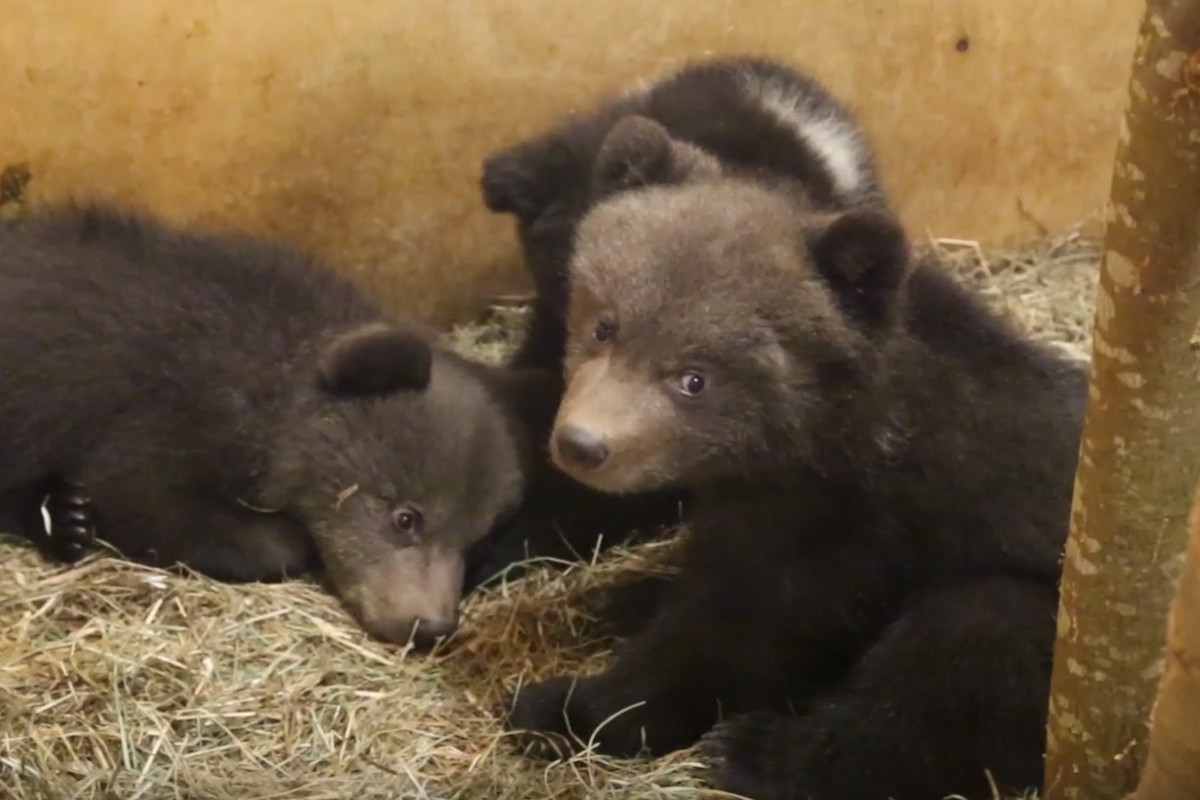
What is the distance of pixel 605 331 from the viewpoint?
3.80m

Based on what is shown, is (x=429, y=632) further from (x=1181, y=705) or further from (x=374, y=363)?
(x=1181, y=705)

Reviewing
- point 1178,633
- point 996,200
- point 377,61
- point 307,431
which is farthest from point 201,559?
point 996,200

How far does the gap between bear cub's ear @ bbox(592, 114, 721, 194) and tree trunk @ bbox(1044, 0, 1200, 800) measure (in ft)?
5.39

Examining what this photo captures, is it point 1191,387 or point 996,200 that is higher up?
point 1191,387

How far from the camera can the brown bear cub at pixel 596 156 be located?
4.93 meters

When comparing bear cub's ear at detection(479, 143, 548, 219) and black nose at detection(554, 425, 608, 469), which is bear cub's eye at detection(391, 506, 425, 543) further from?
bear cub's ear at detection(479, 143, 548, 219)

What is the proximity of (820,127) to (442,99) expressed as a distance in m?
1.43

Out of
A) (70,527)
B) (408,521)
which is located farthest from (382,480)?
(70,527)

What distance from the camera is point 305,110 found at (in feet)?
17.7

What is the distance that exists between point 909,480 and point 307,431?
185cm

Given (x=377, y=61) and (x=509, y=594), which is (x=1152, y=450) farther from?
(x=377, y=61)

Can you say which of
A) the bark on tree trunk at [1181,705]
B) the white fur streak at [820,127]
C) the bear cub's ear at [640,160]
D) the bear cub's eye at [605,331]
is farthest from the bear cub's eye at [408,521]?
the bark on tree trunk at [1181,705]

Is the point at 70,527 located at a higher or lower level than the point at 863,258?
lower

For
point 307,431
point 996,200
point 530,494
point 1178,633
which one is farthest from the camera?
point 996,200
